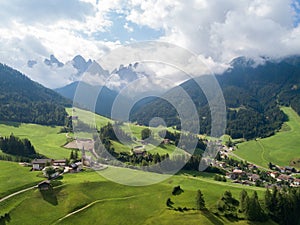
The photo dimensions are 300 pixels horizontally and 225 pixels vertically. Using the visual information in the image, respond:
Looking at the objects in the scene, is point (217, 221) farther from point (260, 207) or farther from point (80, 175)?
point (80, 175)

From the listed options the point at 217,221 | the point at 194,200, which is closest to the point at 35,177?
the point at 194,200

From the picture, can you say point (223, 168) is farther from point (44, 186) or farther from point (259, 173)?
point (44, 186)

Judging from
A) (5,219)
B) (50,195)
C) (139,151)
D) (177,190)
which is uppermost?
(139,151)

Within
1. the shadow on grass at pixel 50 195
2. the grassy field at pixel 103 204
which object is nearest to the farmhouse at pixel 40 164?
the grassy field at pixel 103 204

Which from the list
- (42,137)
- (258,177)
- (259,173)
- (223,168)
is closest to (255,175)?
(258,177)

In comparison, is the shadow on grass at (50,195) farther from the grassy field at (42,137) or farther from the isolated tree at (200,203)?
the grassy field at (42,137)

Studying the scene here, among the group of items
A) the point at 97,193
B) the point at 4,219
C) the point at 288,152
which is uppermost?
the point at 288,152

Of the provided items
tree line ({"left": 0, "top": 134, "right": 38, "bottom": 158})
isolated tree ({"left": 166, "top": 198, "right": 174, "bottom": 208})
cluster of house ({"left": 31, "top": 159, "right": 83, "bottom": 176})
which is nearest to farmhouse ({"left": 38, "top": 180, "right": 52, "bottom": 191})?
cluster of house ({"left": 31, "top": 159, "right": 83, "bottom": 176})
